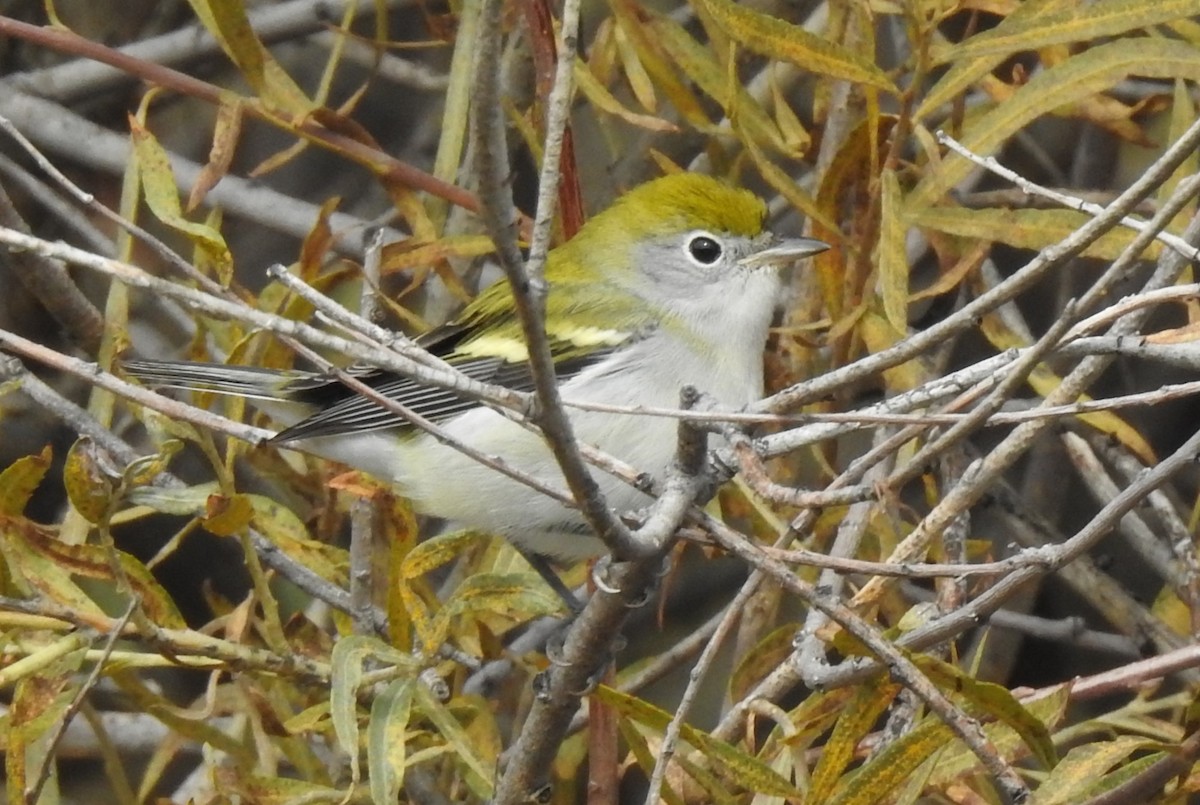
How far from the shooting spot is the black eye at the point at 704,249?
3152mm

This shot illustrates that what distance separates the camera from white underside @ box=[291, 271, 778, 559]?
2658mm

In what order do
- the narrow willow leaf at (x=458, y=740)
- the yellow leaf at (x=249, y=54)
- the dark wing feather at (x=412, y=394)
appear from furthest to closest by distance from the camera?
the dark wing feather at (x=412, y=394) → the yellow leaf at (x=249, y=54) → the narrow willow leaf at (x=458, y=740)

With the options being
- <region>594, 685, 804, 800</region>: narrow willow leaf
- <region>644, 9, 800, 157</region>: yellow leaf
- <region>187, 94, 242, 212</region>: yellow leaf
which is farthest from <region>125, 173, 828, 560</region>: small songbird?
<region>594, 685, 804, 800</region>: narrow willow leaf

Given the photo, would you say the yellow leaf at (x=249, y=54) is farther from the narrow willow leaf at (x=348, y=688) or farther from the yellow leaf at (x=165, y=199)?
the narrow willow leaf at (x=348, y=688)

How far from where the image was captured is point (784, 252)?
283cm

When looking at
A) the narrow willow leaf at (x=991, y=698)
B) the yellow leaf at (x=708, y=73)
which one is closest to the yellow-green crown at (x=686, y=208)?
the yellow leaf at (x=708, y=73)

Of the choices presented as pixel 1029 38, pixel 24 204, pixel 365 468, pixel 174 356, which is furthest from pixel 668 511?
pixel 24 204

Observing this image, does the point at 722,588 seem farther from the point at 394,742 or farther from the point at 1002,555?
the point at 394,742

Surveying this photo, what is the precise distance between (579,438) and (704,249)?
69 cm

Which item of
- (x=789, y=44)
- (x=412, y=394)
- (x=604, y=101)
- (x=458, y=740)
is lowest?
(x=458, y=740)

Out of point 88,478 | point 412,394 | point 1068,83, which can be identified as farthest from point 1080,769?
point 412,394

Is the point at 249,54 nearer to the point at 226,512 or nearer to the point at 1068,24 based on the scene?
the point at 226,512

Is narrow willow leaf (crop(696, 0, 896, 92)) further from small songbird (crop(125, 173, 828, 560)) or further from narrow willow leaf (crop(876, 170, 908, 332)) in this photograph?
small songbird (crop(125, 173, 828, 560))

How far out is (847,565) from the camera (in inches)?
62.6
